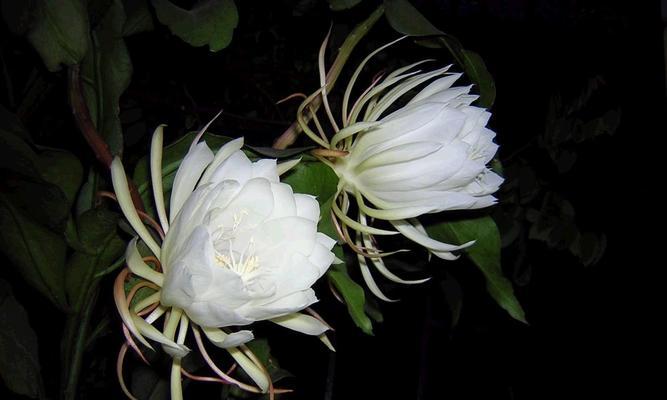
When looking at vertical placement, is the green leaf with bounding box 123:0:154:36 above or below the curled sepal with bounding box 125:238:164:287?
above

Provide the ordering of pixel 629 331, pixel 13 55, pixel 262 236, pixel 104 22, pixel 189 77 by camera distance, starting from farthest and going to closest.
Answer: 1. pixel 629 331
2. pixel 189 77
3. pixel 13 55
4. pixel 104 22
5. pixel 262 236

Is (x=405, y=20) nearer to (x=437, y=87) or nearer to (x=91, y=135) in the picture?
(x=437, y=87)

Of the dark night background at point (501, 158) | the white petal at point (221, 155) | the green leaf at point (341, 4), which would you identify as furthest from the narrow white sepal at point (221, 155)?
the dark night background at point (501, 158)

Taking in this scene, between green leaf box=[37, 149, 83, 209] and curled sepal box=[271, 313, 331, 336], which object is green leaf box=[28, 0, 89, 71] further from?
curled sepal box=[271, 313, 331, 336]

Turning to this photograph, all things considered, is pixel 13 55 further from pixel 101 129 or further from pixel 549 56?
pixel 549 56

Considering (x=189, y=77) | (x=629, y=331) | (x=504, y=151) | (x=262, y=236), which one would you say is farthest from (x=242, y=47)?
(x=629, y=331)

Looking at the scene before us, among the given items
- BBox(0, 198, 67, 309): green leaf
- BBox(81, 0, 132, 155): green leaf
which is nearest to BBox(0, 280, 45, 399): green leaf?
BBox(0, 198, 67, 309): green leaf
